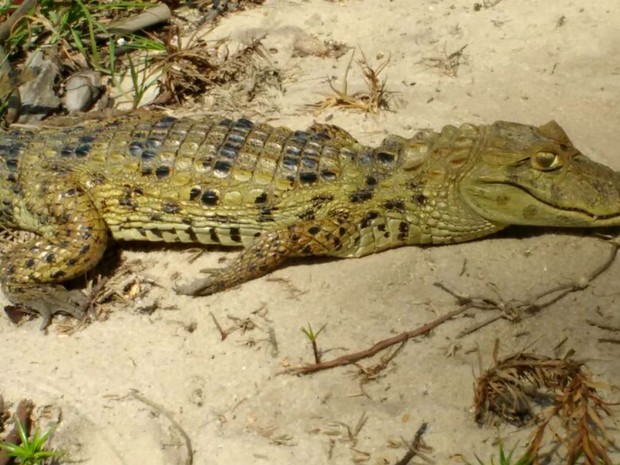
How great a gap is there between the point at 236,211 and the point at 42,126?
1746mm

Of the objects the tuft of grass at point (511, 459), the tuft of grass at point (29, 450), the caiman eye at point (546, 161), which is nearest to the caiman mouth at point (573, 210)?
the caiman eye at point (546, 161)

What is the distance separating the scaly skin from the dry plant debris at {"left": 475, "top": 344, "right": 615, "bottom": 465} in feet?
3.04

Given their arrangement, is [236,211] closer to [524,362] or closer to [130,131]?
[130,131]

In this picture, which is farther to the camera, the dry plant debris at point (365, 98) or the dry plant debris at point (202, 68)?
the dry plant debris at point (202, 68)

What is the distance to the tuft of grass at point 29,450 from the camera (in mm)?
3307

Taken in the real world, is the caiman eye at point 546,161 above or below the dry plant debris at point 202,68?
above

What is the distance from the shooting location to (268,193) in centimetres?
410

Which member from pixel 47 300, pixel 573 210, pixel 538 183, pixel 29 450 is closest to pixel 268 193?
pixel 47 300

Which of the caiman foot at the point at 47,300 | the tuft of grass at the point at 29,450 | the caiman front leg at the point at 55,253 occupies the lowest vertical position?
the tuft of grass at the point at 29,450

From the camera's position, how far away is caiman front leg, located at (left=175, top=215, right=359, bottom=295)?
400 cm

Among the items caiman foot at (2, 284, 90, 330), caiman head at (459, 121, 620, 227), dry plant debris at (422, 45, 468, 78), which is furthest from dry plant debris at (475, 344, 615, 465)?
dry plant debris at (422, 45, 468, 78)

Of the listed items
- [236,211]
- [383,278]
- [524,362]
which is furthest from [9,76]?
[524,362]

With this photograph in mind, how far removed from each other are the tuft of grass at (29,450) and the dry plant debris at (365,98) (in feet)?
8.87

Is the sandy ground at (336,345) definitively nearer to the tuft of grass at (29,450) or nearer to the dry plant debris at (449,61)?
the tuft of grass at (29,450)
